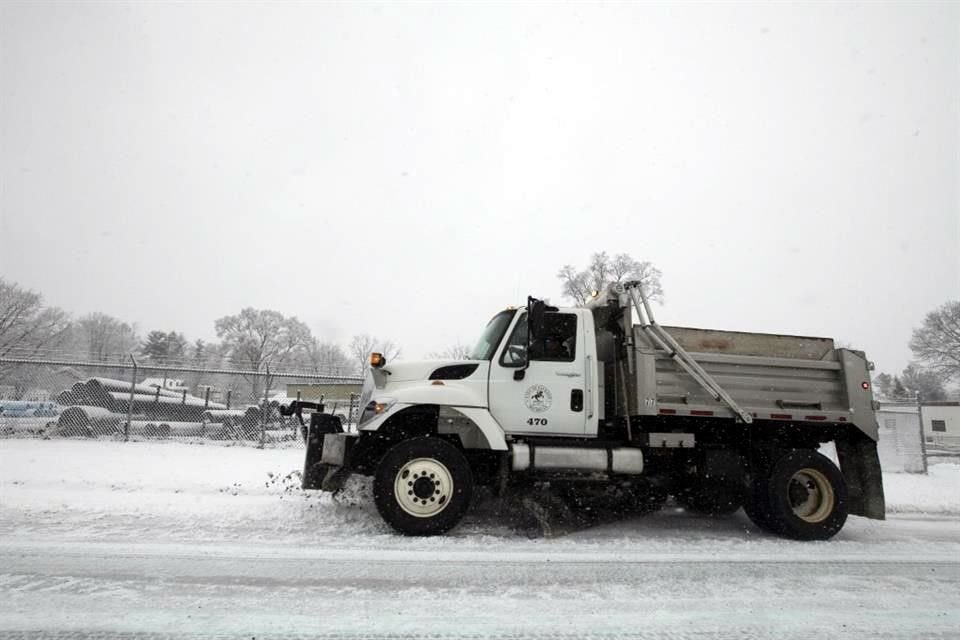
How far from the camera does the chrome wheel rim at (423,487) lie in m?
5.21

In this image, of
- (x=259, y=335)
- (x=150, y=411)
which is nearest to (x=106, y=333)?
(x=259, y=335)

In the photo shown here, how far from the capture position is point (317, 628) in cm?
300

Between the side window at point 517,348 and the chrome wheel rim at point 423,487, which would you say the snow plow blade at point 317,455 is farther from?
the side window at point 517,348

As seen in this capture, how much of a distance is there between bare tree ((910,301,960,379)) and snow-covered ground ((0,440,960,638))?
51795 millimetres

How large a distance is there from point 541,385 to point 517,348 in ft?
1.60

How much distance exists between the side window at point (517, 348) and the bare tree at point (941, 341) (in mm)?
55983

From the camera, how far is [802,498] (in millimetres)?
6055

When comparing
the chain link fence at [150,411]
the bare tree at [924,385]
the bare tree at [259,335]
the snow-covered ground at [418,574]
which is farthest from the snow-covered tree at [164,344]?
the bare tree at [924,385]

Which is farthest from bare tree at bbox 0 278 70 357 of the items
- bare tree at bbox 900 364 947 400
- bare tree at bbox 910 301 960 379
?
bare tree at bbox 900 364 947 400

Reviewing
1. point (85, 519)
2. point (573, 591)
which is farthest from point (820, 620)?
point (85, 519)

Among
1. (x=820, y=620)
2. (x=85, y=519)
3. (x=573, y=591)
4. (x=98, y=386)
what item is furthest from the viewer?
(x=98, y=386)

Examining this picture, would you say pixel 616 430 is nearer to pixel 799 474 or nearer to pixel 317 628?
pixel 799 474

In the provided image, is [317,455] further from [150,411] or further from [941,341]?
[941,341]

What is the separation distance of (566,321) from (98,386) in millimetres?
12741
